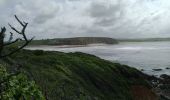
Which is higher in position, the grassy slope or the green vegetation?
the green vegetation

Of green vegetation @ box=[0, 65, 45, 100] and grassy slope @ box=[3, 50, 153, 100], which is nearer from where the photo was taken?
green vegetation @ box=[0, 65, 45, 100]

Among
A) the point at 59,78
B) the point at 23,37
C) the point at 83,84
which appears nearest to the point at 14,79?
the point at 23,37

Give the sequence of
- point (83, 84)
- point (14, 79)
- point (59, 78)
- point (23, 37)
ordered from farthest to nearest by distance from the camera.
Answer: point (83, 84), point (59, 78), point (14, 79), point (23, 37)

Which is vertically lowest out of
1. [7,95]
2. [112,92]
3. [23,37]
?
[112,92]

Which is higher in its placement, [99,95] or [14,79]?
[14,79]

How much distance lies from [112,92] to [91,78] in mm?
2062

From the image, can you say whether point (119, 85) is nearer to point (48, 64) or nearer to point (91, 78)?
point (91, 78)

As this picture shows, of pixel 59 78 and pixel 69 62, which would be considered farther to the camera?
pixel 69 62

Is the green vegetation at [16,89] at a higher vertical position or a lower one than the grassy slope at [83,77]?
higher

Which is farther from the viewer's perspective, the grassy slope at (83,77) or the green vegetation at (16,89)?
the grassy slope at (83,77)

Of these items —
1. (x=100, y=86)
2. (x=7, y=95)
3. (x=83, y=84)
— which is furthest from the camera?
(x=100, y=86)

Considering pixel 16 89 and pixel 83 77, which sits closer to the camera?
pixel 16 89

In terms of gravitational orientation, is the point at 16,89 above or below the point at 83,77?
above

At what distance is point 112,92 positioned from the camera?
27.2 meters
